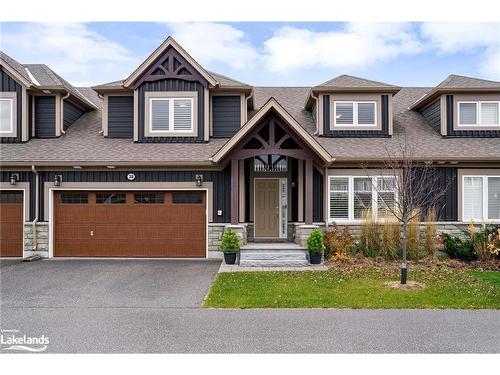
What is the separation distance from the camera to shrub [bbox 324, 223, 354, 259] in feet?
38.1

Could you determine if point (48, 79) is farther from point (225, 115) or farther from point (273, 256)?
point (273, 256)

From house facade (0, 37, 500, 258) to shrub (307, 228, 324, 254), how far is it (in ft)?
2.00

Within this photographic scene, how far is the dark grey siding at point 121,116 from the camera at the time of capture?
13953mm

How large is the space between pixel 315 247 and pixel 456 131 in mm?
7435

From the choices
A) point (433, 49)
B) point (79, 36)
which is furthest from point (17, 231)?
point (433, 49)

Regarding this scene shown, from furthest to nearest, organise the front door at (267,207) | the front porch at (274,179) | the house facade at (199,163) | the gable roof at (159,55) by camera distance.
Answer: the gable roof at (159,55)
the front door at (267,207)
the house facade at (199,163)
the front porch at (274,179)

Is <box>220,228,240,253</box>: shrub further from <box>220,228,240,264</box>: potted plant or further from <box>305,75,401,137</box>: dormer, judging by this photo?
<box>305,75,401,137</box>: dormer

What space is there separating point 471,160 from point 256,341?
34.1ft

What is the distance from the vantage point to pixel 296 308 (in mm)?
6957

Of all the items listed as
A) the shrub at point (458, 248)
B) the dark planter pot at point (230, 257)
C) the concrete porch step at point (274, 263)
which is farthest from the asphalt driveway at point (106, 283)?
the shrub at point (458, 248)

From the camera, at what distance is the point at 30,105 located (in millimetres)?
13648

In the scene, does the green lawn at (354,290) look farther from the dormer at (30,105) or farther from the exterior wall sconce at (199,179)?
the dormer at (30,105)

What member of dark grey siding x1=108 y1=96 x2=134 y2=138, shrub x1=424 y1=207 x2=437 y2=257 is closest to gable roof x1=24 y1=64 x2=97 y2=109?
dark grey siding x1=108 y1=96 x2=134 y2=138

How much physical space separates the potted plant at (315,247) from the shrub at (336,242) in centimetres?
75
